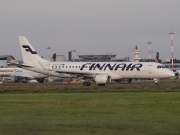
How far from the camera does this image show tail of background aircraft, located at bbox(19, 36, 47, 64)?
279 ft

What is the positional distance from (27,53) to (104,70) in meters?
15.7

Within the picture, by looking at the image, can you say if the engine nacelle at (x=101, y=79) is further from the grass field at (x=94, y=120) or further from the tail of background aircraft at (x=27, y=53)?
the grass field at (x=94, y=120)

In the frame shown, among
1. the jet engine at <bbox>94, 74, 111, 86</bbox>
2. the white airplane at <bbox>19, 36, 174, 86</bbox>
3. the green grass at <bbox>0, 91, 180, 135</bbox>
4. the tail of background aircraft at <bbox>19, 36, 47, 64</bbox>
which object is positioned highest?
the tail of background aircraft at <bbox>19, 36, 47, 64</bbox>

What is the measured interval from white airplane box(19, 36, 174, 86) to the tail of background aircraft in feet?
8.75

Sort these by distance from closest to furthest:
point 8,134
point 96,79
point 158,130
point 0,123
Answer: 1. point 8,134
2. point 158,130
3. point 0,123
4. point 96,79

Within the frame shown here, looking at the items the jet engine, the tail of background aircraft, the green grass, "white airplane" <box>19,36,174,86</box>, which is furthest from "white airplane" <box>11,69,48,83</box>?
the green grass

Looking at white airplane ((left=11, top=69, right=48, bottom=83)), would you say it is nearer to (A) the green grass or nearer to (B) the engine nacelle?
(B) the engine nacelle

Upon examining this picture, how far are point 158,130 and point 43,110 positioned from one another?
381 inches

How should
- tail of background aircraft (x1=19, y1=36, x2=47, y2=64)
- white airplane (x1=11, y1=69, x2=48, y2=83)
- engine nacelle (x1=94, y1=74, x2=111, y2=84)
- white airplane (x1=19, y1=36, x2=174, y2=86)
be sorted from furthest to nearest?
white airplane (x1=11, y1=69, x2=48, y2=83) < tail of background aircraft (x1=19, y1=36, x2=47, y2=64) < white airplane (x1=19, y1=36, x2=174, y2=86) < engine nacelle (x1=94, y1=74, x2=111, y2=84)

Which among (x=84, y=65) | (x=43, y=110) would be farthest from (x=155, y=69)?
(x=43, y=110)

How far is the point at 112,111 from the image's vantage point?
83.7 ft

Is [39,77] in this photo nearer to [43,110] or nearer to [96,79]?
[96,79]

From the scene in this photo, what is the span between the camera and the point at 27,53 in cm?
8612

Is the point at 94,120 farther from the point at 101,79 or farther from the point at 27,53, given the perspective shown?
the point at 27,53
